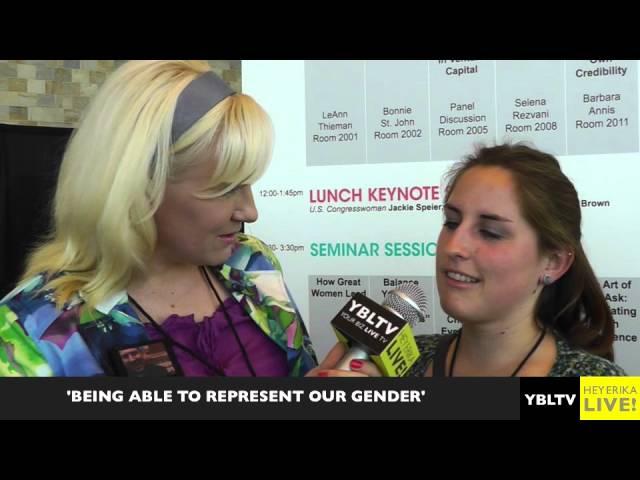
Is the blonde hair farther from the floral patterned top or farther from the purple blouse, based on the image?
the purple blouse

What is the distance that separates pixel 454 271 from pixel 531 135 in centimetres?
87

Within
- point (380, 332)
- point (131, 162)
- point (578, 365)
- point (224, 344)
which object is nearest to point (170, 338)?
point (224, 344)

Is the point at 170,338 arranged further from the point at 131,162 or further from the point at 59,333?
the point at 131,162

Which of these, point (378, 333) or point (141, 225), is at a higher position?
point (141, 225)

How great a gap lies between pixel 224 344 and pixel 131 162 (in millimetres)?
400

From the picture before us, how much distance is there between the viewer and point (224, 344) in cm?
121

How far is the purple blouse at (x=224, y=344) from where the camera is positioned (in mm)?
1141

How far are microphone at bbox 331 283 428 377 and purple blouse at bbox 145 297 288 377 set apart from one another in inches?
12.5

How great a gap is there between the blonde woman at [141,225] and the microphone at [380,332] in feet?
1.07

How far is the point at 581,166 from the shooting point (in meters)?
1.75

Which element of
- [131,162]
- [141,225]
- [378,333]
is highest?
[131,162]

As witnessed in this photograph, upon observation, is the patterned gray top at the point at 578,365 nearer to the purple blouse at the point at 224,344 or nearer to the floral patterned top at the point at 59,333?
the purple blouse at the point at 224,344

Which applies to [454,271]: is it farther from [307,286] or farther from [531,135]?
[307,286]
